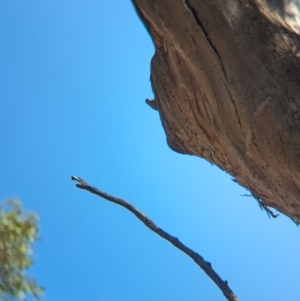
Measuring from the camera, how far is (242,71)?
81.7 inches

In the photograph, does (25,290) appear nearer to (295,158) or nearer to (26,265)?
(26,265)

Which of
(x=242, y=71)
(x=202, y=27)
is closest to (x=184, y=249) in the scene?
(x=242, y=71)

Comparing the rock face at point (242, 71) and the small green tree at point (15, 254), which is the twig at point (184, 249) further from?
the small green tree at point (15, 254)

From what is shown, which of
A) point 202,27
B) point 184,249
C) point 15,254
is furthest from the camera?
point 15,254

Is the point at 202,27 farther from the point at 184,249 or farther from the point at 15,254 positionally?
the point at 15,254

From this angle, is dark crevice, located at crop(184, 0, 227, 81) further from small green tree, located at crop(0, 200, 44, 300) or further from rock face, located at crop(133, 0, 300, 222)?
small green tree, located at crop(0, 200, 44, 300)

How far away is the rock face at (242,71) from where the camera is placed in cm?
192

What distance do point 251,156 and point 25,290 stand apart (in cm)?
533

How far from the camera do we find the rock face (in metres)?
1.92

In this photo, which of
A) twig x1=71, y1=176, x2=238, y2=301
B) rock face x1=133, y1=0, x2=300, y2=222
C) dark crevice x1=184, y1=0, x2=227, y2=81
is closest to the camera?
rock face x1=133, y1=0, x2=300, y2=222

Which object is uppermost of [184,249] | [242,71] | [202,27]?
[202,27]

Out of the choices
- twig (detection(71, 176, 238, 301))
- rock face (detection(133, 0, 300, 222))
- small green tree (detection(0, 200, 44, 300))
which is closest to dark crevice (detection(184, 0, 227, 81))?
rock face (detection(133, 0, 300, 222))

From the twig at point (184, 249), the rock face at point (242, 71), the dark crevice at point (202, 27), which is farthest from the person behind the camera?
the twig at point (184, 249)

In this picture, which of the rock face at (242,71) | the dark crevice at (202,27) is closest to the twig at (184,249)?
the rock face at (242,71)
